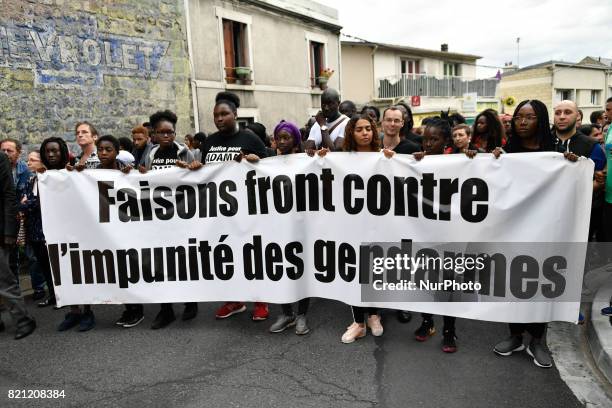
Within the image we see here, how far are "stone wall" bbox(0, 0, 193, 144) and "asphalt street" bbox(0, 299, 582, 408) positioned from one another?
4904mm

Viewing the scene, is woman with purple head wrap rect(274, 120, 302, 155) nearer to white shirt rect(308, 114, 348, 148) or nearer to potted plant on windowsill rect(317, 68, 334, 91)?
white shirt rect(308, 114, 348, 148)

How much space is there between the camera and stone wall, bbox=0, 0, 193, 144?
24.9 ft

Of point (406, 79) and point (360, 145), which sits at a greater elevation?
point (406, 79)

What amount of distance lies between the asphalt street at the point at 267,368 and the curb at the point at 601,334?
0.32m

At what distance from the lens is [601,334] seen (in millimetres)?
3484

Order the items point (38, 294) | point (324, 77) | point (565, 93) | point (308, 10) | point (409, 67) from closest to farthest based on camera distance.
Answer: point (38, 294) → point (308, 10) → point (324, 77) → point (409, 67) → point (565, 93)

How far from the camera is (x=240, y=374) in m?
3.38

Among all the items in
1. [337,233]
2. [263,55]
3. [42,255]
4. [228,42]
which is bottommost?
[42,255]

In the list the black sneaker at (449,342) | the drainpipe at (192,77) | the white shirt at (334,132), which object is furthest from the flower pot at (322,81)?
the black sneaker at (449,342)

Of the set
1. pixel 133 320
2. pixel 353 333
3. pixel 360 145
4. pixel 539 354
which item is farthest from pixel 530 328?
pixel 133 320

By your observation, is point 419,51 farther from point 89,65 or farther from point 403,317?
point 403,317

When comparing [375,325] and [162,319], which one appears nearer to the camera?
[375,325]

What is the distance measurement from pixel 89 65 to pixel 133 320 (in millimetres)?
6280

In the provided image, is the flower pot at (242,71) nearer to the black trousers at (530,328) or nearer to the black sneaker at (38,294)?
the black sneaker at (38,294)
